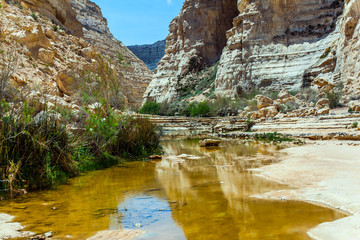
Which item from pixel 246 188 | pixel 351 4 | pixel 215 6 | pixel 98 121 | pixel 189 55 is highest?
pixel 215 6

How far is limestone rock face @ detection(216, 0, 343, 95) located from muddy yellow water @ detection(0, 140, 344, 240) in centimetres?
2895

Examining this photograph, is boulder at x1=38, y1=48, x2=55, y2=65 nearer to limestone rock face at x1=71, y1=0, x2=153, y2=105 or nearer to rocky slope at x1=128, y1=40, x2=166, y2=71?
limestone rock face at x1=71, y1=0, x2=153, y2=105

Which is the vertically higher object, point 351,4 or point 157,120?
point 351,4

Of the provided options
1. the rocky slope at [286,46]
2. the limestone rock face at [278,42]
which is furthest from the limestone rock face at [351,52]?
the limestone rock face at [278,42]

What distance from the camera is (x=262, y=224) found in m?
2.71

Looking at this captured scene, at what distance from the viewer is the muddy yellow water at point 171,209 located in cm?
263

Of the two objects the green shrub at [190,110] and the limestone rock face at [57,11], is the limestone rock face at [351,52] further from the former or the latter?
the limestone rock face at [57,11]

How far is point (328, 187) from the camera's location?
368 cm

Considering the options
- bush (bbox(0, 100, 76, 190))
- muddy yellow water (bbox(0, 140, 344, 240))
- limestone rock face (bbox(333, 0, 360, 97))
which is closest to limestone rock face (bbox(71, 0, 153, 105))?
limestone rock face (bbox(333, 0, 360, 97))

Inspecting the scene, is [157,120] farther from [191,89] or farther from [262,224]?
[191,89]

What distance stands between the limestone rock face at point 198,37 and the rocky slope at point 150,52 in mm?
60528

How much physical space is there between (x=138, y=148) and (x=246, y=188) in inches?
192

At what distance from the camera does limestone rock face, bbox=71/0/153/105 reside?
62062 mm

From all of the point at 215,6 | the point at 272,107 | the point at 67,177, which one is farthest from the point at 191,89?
the point at 67,177
